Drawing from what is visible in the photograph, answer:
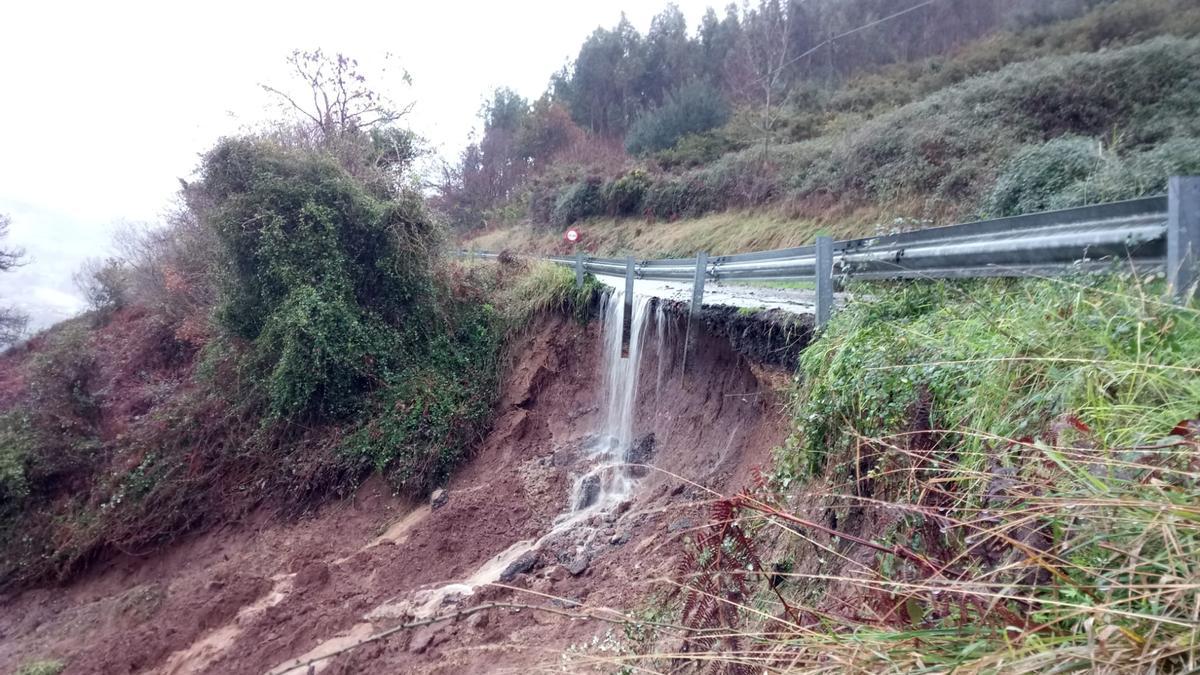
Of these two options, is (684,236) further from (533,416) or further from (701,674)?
(701,674)

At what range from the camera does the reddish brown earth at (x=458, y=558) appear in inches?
259

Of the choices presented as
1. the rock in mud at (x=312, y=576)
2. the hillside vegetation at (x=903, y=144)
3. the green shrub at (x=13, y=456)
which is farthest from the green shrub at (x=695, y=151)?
the green shrub at (x=13, y=456)

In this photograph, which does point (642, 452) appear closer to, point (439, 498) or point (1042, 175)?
point (439, 498)

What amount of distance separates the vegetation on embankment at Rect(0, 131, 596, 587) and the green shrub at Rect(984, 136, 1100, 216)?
253 inches

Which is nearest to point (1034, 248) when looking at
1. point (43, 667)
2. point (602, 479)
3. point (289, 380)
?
point (602, 479)

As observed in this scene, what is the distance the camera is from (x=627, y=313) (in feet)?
33.1

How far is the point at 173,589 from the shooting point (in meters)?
10.5

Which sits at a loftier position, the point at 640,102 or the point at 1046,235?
the point at 640,102

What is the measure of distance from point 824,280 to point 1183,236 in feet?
8.59

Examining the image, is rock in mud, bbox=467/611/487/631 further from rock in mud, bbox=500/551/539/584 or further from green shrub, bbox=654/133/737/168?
green shrub, bbox=654/133/737/168

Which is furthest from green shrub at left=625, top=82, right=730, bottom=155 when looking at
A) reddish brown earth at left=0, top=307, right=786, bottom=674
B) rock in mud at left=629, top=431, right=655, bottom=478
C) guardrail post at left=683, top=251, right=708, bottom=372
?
guardrail post at left=683, top=251, right=708, bottom=372

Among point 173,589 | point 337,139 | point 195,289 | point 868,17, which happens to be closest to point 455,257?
point 337,139

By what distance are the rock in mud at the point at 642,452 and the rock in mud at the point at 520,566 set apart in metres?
1.70

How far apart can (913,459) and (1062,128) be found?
12843 mm
